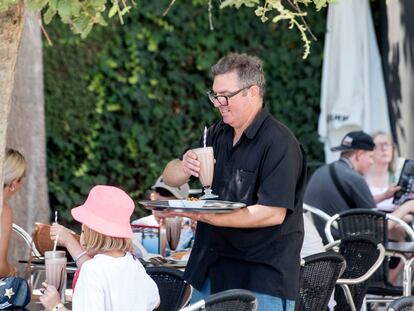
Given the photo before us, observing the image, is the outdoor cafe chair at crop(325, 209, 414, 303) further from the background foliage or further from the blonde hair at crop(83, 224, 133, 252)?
the blonde hair at crop(83, 224, 133, 252)

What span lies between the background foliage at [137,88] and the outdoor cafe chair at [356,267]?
11.5 feet

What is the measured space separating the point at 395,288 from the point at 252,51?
13.4ft

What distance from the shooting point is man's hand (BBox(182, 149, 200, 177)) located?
185 inches

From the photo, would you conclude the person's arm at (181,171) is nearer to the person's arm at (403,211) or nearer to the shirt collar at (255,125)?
the shirt collar at (255,125)

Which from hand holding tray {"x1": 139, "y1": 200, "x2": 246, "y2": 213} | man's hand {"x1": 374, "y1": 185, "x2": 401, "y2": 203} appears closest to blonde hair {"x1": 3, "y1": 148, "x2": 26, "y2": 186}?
hand holding tray {"x1": 139, "y1": 200, "x2": 246, "y2": 213}

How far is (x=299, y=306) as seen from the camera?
537cm

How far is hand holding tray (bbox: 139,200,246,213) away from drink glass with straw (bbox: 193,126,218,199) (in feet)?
0.47

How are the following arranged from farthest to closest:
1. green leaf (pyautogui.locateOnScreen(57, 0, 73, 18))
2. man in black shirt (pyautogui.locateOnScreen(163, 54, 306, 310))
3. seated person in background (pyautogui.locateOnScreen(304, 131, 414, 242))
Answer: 1. seated person in background (pyautogui.locateOnScreen(304, 131, 414, 242))
2. man in black shirt (pyautogui.locateOnScreen(163, 54, 306, 310))
3. green leaf (pyautogui.locateOnScreen(57, 0, 73, 18))

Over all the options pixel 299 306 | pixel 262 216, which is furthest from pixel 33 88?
pixel 262 216

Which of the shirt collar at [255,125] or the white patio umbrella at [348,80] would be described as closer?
the shirt collar at [255,125]

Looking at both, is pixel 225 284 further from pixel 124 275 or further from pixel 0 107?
pixel 0 107

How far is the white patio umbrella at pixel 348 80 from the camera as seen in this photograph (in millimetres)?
10086

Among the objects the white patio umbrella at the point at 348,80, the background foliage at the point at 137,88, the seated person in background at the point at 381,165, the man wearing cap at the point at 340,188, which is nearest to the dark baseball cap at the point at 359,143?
the man wearing cap at the point at 340,188

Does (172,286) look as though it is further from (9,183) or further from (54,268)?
(9,183)
